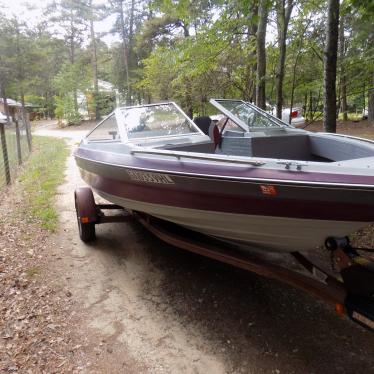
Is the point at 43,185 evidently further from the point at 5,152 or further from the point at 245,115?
the point at 245,115

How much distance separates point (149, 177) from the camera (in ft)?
9.89

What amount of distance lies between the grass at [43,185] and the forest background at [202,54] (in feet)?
11.8

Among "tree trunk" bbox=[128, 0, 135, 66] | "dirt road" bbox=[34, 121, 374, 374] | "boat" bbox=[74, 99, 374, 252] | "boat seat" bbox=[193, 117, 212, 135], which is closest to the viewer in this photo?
"boat" bbox=[74, 99, 374, 252]

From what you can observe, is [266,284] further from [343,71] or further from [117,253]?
[343,71]

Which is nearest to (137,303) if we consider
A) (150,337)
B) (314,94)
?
(150,337)

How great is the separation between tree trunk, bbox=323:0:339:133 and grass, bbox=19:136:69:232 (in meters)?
4.23

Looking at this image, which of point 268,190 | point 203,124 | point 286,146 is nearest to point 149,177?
point 268,190

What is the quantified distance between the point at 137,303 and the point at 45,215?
2.82 metres

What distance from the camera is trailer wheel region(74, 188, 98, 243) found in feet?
14.2

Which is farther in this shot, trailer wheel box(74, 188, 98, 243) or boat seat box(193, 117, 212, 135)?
boat seat box(193, 117, 212, 135)

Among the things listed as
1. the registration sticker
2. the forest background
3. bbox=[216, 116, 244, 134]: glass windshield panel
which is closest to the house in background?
the forest background

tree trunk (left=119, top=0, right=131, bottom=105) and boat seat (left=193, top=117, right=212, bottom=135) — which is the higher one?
tree trunk (left=119, top=0, right=131, bottom=105)

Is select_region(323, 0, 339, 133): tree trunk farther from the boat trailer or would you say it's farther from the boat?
the boat trailer

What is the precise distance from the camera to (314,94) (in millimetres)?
11898
